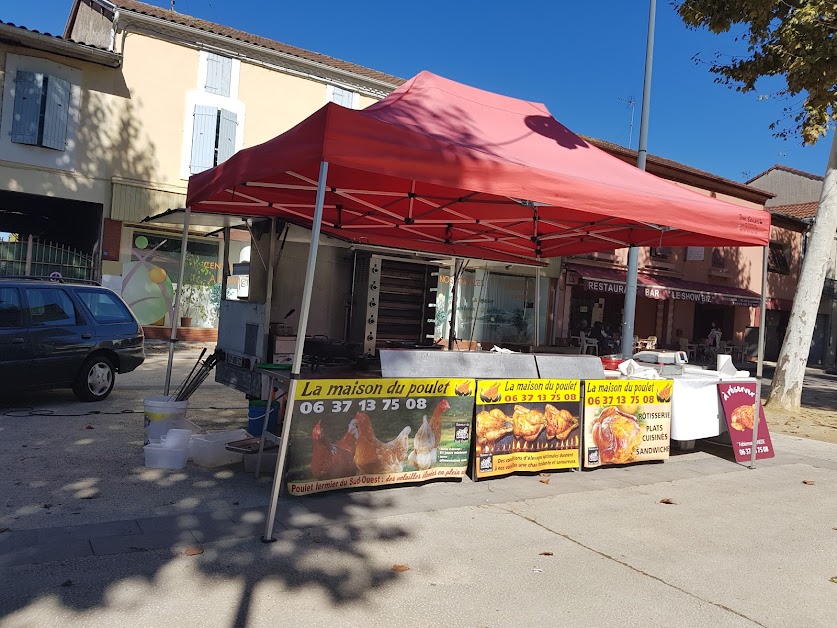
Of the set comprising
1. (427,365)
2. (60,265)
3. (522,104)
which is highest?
(522,104)

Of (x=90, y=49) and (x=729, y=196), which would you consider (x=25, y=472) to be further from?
(x=729, y=196)

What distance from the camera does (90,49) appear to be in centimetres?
1457

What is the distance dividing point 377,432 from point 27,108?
45.3 feet

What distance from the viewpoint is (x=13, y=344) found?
7258 mm

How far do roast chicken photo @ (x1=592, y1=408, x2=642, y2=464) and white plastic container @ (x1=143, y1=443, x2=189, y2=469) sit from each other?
12.4ft

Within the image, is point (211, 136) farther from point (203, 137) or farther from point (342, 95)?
point (342, 95)

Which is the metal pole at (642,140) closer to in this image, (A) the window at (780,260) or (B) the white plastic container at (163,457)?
(B) the white plastic container at (163,457)

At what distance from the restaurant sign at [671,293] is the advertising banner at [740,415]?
13.7 meters

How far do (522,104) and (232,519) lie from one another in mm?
5334

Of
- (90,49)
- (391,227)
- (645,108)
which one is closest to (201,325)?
(90,49)

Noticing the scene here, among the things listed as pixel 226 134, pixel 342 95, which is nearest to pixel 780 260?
pixel 342 95

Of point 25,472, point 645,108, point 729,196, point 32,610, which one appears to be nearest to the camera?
point 32,610

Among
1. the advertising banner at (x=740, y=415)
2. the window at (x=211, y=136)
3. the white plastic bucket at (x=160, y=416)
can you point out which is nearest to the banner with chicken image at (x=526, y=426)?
the advertising banner at (x=740, y=415)

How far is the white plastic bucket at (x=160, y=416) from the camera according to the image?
5461mm
